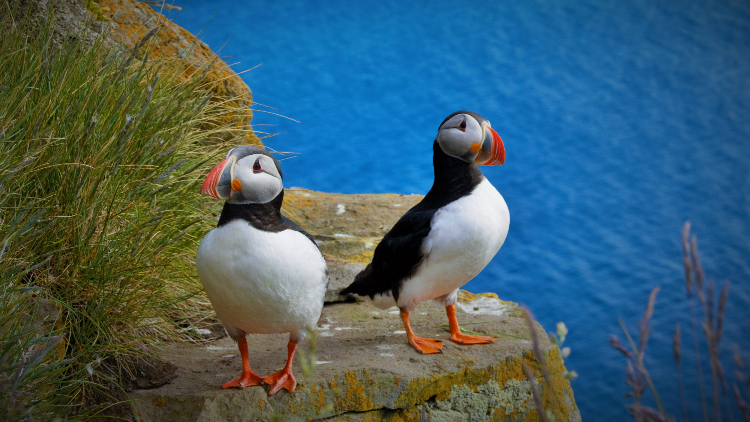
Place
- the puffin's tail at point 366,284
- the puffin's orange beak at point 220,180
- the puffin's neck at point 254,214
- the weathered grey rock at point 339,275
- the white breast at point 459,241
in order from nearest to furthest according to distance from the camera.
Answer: the puffin's orange beak at point 220,180, the puffin's neck at point 254,214, the white breast at point 459,241, the puffin's tail at point 366,284, the weathered grey rock at point 339,275

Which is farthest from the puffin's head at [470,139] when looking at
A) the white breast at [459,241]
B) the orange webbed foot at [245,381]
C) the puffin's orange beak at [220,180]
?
the orange webbed foot at [245,381]

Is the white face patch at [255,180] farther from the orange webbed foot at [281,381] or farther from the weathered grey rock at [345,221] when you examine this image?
the weathered grey rock at [345,221]

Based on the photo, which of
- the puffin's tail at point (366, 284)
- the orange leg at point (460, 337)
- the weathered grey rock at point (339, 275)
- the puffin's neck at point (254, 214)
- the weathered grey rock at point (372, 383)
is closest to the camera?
the puffin's neck at point (254, 214)

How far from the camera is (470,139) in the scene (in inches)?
94.3

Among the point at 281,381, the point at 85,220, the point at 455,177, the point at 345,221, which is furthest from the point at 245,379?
the point at 345,221

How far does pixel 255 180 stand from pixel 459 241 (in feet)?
2.97

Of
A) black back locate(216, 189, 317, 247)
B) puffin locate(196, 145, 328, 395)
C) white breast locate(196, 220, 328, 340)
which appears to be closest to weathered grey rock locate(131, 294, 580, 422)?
puffin locate(196, 145, 328, 395)

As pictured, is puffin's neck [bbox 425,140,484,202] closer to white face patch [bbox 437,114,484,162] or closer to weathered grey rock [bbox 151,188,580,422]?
white face patch [bbox 437,114,484,162]

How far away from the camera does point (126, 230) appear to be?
233 cm

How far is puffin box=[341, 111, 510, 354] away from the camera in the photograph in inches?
93.1

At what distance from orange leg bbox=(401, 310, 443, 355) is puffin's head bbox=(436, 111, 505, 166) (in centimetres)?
77

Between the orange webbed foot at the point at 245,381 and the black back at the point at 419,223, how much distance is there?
72 cm

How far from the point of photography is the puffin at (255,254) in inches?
74.8

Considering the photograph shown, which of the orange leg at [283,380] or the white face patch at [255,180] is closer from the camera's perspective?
the white face patch at [255,180]
